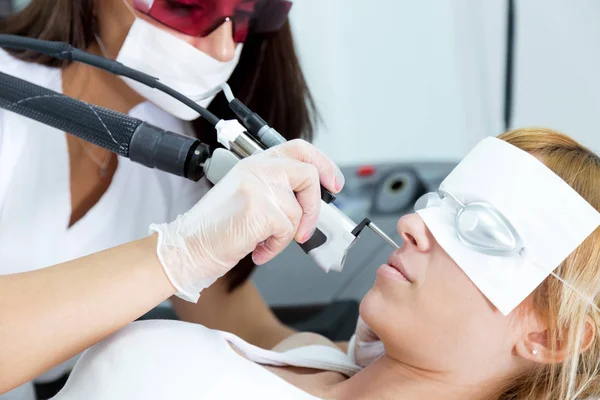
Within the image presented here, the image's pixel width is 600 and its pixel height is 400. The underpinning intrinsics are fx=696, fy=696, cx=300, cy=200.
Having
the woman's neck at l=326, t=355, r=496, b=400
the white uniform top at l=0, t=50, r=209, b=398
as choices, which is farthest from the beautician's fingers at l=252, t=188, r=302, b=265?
the white uniform top at l=0, t=50, r=209, b=398

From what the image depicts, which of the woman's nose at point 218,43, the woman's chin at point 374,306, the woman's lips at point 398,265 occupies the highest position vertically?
the woman's nose at point 218,43

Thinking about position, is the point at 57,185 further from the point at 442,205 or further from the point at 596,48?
the point at 596,48

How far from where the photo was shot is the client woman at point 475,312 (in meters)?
0.93

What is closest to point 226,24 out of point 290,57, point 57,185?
point 290,57

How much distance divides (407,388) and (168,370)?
1.16ft

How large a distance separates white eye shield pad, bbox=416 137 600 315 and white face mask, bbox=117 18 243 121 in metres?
0.53

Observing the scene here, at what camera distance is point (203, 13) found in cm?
118

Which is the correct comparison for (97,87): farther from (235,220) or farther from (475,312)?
(475,312)

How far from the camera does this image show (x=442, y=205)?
0.99 m

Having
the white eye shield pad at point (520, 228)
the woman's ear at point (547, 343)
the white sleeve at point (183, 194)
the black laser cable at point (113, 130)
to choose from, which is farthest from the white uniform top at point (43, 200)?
the woman's ear at point (547, 343)

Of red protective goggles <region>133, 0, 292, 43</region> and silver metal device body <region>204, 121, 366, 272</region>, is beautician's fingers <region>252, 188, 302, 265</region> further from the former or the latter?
red protective goggles <region>133, 0, 292, 43</region>

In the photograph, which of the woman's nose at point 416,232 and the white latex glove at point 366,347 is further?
the white latex glove at point 366,347

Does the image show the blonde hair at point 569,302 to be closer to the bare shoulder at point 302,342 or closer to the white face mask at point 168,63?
the bare shoulder at point 302,342

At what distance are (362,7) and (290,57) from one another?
0.75m
